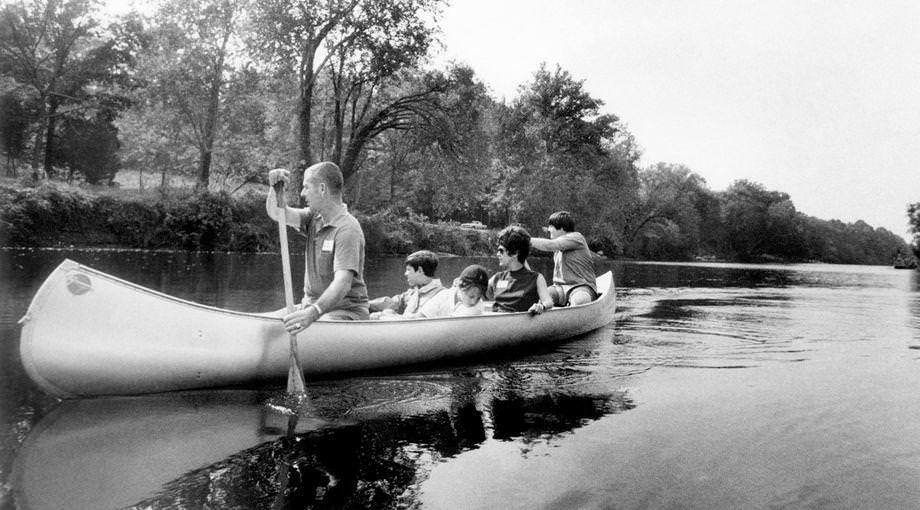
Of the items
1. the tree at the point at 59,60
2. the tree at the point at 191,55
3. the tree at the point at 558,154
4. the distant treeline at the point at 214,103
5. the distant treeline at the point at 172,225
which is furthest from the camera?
the tree at the point at 558,154

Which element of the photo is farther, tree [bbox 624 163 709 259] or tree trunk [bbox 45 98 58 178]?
tree [bbox 624 163 709 259]

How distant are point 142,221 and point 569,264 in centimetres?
1805

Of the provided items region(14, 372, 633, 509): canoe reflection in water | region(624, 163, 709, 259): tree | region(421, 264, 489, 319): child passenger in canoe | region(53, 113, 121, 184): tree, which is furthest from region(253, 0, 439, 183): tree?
region(624, 163, 709, 259): tree

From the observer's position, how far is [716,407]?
4.80 metres

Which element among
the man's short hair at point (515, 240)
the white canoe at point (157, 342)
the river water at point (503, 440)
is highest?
the man's short hair at point (515, 240)

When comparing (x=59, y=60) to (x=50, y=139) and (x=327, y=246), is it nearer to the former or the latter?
(x=50, y=139)

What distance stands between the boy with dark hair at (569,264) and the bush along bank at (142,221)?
1663cm

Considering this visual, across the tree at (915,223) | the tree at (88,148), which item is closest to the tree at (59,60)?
the tree at (88,148)

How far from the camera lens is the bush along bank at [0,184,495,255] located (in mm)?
18656

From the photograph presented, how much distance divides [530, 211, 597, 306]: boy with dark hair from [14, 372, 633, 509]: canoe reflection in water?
11.1 feet

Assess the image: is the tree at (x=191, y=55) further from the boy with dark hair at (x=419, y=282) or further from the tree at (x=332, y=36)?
the boy with dark hair at (x=419, y=282)

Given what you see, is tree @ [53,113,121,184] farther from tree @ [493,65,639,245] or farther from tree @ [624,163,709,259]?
tree @ [624,163,709,259]

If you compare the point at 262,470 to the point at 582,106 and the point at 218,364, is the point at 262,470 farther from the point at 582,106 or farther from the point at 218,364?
the point at 582,106

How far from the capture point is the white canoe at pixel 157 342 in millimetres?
3688
